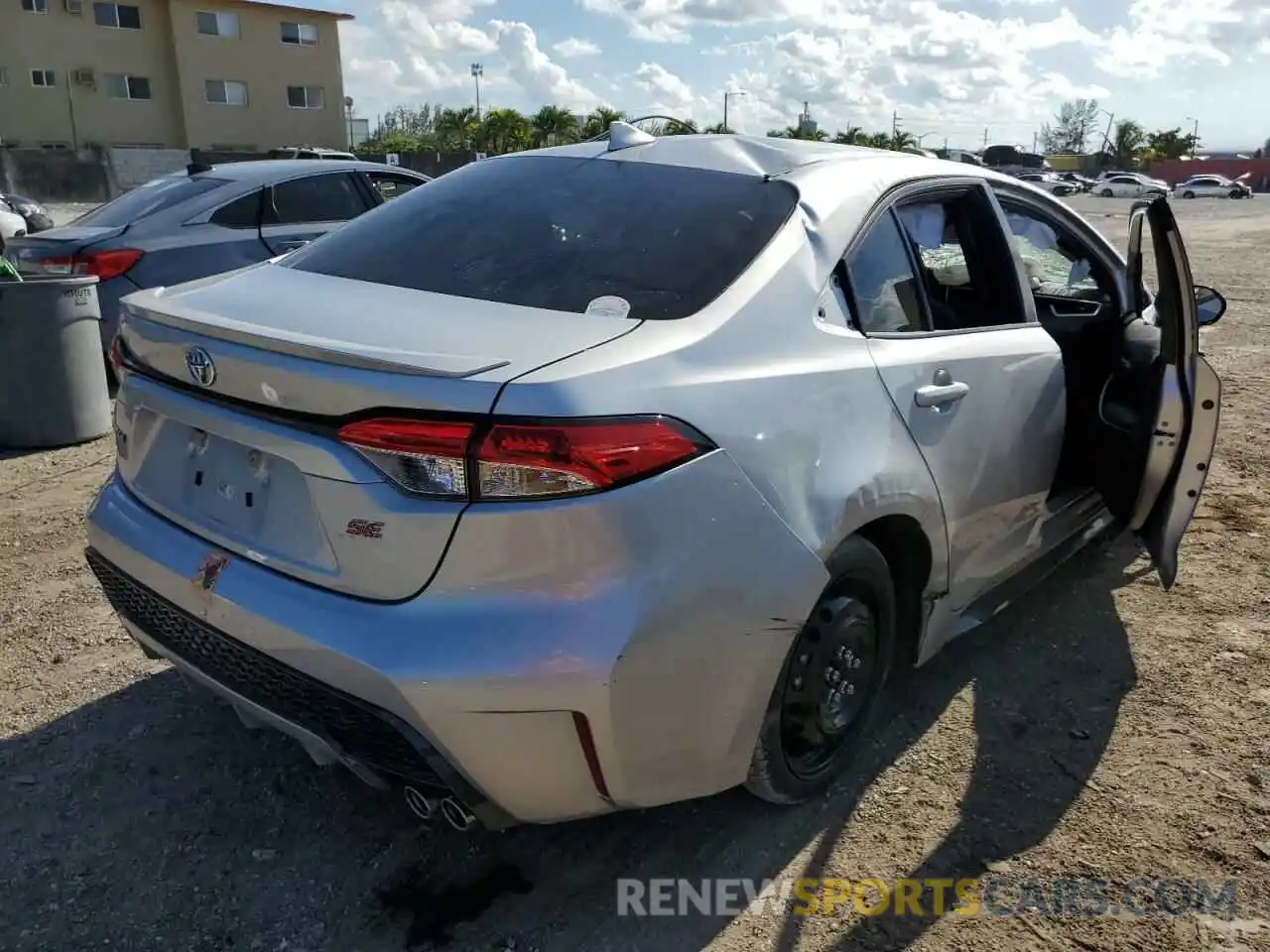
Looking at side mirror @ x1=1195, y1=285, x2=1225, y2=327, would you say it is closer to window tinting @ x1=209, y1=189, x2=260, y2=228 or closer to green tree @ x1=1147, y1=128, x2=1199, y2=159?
window tinting @ x1=209, y1=189, x2=260, y2=228

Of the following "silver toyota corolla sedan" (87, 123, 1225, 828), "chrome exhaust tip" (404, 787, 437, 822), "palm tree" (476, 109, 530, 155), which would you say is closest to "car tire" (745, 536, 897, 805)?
"silver toyota corolla sedan" (87, 123, 1225, 828)

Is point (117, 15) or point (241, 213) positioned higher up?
point (117, 15)

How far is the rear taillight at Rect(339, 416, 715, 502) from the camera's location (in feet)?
6.33

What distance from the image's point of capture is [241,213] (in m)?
7.19

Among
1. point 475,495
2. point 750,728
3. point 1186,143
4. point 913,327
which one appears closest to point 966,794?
point 750,728

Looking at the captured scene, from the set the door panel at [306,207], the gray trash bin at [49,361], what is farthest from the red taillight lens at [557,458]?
the door panel at [306,207]

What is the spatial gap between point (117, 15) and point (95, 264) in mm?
42974

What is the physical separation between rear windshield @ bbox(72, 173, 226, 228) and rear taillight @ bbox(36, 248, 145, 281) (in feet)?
1.05

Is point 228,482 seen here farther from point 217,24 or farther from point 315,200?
point 217,24

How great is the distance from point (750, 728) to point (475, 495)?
2.81ft

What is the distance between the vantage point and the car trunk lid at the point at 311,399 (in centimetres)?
199

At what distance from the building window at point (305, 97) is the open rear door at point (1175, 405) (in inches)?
1874

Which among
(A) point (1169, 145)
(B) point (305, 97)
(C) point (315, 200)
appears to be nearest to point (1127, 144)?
(A) point (1169, 145)

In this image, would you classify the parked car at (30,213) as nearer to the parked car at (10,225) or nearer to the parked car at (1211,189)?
the parked car at (10,225)
